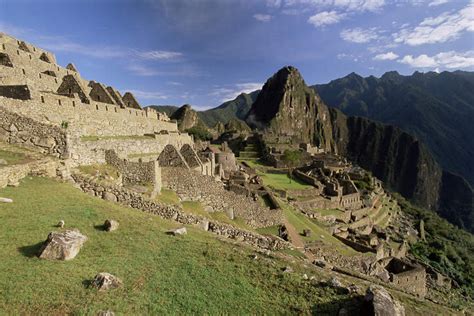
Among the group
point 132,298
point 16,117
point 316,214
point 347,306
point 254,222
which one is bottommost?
point 316,214

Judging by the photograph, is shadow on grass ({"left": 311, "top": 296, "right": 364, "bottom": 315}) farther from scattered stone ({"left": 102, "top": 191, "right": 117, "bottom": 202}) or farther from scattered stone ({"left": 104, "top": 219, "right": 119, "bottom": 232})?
scattered stone ({"left": 102, "top": 191, "right": 117, "bottom": 202})

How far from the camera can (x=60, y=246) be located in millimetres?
6449

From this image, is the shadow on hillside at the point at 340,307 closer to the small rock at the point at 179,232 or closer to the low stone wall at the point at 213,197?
the small rock at the point at 179,232

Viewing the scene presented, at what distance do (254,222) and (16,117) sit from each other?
14.7 m

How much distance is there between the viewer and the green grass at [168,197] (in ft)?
47.2

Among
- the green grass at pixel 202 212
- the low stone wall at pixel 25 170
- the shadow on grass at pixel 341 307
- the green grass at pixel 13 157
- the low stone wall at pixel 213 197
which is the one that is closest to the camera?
the shadow on grass at pixel 341 307

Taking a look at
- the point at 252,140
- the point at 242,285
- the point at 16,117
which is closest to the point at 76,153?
the point at 16,117

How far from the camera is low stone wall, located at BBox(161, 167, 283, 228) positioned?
16734 millimetres

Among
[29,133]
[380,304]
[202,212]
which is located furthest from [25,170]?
[380,304]

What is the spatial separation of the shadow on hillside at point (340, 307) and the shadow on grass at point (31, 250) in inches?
255

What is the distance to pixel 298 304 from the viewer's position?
6762mm

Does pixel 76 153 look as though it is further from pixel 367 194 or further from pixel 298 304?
pixel 367 194

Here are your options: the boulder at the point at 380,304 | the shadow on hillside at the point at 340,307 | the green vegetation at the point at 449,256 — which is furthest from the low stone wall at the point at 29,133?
the green vegetation at the point at 449,256

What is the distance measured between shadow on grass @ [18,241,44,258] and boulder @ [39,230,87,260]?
16cm
